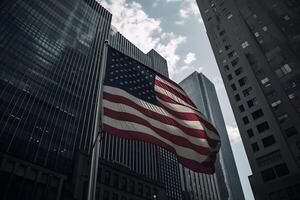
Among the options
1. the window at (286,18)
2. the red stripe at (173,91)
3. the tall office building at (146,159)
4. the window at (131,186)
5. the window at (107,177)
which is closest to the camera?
the red stripe at (173,91)

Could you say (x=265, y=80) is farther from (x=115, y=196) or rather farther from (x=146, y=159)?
(x=146, y=159)

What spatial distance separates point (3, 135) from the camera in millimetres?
74250

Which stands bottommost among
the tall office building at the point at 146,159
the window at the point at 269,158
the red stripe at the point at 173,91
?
the red stripe at the point at 173,91

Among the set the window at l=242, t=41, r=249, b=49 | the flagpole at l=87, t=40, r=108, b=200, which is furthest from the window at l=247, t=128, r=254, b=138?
the flagpole at l=87, t=40, r=108, b=200

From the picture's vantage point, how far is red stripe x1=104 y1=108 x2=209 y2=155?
49.7 ft

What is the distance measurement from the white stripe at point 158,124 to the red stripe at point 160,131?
20cm

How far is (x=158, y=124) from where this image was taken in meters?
17.3

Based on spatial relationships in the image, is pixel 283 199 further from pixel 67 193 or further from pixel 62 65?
pixel 62 65

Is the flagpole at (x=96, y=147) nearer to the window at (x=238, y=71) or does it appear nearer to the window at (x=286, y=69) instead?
the window at (x=286, y=69)

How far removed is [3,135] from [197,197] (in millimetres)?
138012

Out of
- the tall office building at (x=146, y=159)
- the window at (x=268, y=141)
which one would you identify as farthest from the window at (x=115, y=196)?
the tall office building at (x=146, y=159)

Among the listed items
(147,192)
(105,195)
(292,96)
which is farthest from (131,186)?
(292,96)

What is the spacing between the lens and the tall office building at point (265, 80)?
4425 centimetres

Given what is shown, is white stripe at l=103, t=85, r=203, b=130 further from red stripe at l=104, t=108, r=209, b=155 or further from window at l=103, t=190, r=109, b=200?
window at l=103, t=190, r=109, b=200
